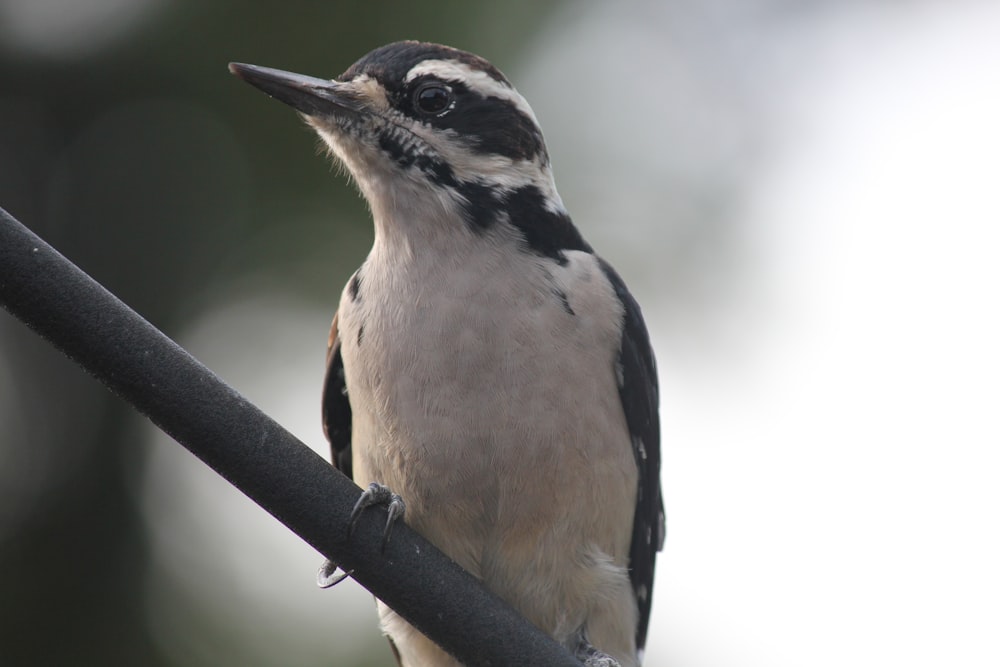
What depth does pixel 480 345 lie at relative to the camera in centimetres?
418

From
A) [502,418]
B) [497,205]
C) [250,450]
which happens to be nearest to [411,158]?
[497,205]

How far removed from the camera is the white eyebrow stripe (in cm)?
459

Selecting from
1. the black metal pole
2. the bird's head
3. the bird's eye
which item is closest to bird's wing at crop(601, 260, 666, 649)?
the bird's head

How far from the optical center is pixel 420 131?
452 centimetres

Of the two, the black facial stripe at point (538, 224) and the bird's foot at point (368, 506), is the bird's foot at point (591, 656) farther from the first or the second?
the black facial stripe at point (538, 224)

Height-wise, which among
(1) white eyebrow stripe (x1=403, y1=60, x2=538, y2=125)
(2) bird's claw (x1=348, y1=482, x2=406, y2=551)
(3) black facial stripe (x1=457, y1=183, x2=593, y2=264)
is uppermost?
(1) white eyebrow stripe (x1=403, y1=60, x2=538, y2=125)

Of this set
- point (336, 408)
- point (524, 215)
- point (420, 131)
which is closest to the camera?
point (420, 131)

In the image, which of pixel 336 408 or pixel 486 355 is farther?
pixel 336 408

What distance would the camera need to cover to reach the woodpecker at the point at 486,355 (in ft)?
13.7

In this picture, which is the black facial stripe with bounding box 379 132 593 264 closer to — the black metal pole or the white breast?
the white breast

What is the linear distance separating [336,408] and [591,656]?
56.3 inches

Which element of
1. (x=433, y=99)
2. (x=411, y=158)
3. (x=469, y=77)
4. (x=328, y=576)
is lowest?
(x=328, y=576)

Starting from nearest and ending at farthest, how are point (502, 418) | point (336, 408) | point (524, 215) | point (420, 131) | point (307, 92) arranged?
point (502, 418) → point (307, 92) → point (420, 131) → point (524, 215) → point (336, 408)

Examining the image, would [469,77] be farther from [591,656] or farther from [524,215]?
[591,656]
